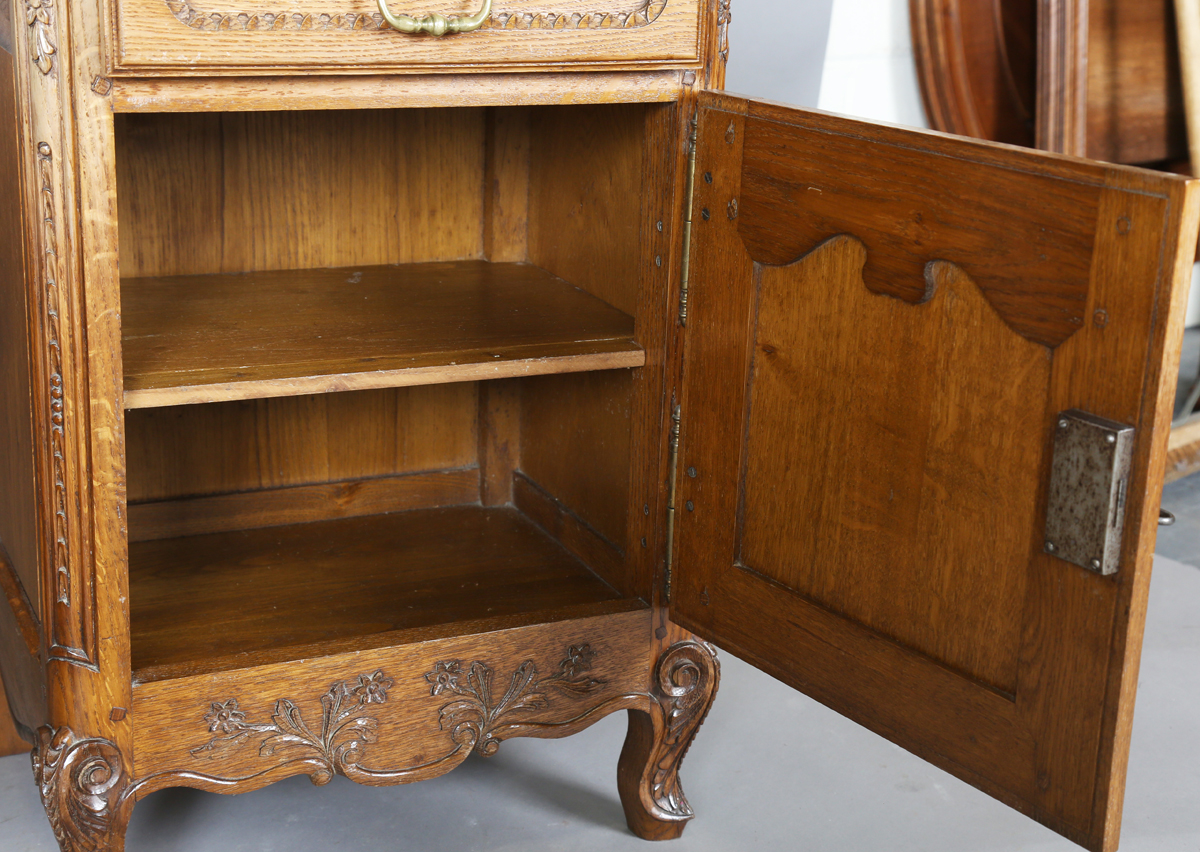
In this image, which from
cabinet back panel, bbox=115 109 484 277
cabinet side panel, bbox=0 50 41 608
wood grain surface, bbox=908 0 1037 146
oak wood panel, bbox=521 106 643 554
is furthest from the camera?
wood grain surface, bbox=908 0 1037 146

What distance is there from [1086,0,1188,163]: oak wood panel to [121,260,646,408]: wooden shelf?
1.49m

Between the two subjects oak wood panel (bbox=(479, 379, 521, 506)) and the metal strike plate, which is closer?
the metal strike plate

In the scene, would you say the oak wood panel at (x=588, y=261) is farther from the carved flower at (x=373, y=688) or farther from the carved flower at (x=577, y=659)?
the carved flower at (x=373, y=688)

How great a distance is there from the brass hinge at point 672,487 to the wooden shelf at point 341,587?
0.22 ft

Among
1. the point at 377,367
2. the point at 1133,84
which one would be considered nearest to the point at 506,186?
the point at 377,367

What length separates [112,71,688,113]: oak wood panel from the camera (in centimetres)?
110

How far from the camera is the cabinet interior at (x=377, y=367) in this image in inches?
55.2

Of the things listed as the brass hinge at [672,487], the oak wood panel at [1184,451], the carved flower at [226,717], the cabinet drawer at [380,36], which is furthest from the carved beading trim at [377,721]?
the oak wood panel at [1184,451]

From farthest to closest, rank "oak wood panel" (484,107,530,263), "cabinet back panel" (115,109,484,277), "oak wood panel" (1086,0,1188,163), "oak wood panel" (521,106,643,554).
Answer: "oak wood panel" (1086,0,1188,163) < "oak wood panel" (484,107,530,263) < "cabinet back panel" (115,109,484,277) < "oak wood panel" (521,106,643,554)

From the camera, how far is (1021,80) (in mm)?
2537

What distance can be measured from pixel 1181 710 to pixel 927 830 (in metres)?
0.55

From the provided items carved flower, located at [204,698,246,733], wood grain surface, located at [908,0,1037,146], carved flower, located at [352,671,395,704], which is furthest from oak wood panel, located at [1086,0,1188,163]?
carved flower, located at [204,698,246,733]

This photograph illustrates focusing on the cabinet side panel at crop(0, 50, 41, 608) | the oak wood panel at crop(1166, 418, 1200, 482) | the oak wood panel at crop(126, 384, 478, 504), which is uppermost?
the cabinet side panel at crop(0, 50, 41, 608)

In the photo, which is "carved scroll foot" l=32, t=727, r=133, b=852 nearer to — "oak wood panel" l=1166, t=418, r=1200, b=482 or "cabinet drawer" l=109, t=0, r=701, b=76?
"cabinet drawer" l=109, t=0, r=701, b=76
